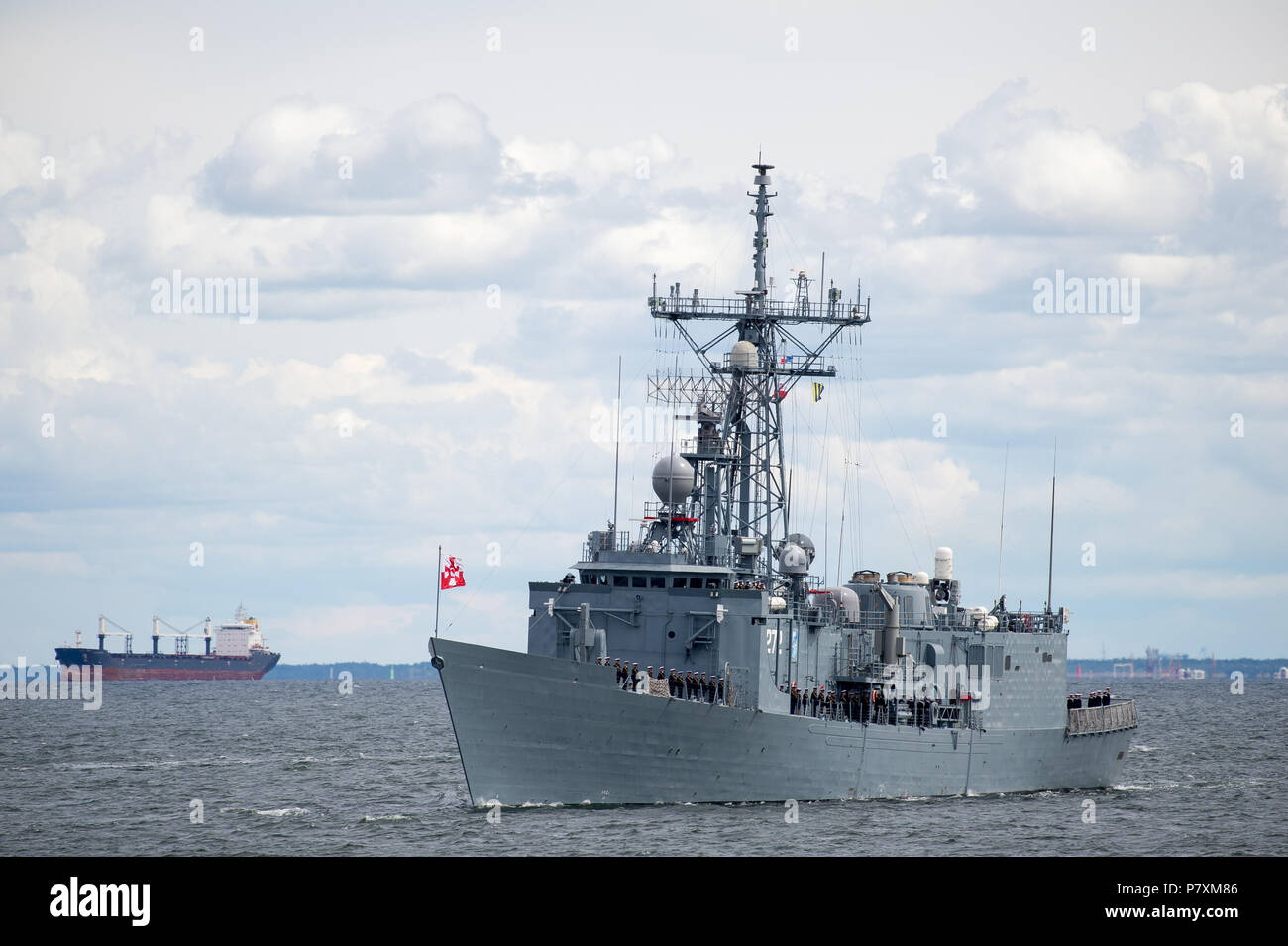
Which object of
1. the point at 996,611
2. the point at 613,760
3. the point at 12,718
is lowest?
the point at 12,718

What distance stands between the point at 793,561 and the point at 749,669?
4.94m

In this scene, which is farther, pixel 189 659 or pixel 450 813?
pixel 189 659

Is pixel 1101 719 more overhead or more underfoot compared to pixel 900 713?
more underfoot

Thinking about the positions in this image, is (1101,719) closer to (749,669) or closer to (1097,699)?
(1097,699)

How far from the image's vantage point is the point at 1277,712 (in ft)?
396

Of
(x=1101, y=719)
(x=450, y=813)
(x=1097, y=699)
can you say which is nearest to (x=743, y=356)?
(x=450, y=813)

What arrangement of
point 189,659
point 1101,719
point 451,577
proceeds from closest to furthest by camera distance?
point 451,577 → point 1101,719 → point 189,659

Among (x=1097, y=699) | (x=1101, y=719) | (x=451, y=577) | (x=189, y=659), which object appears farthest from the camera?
(x=189, y=659)

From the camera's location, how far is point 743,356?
4325cm

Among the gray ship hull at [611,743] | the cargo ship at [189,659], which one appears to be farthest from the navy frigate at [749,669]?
the cargo ship at [189,659]
